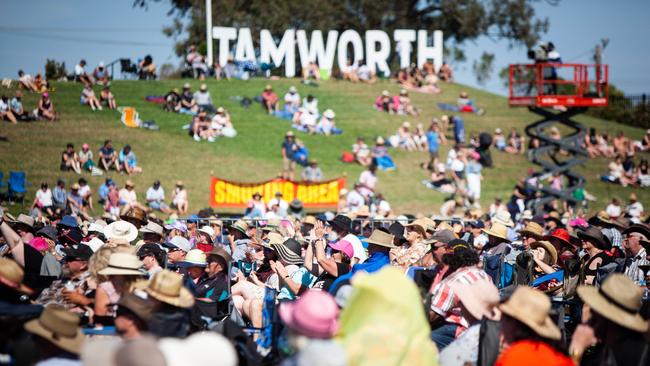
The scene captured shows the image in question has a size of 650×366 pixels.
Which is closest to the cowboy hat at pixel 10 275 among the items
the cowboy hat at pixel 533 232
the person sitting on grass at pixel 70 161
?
the cowboy hat at pixel 533 232

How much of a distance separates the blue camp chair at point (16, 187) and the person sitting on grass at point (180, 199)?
448cm

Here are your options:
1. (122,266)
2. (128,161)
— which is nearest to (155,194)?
(128,161)

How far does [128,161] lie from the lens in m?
28.3

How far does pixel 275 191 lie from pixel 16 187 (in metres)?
7.63

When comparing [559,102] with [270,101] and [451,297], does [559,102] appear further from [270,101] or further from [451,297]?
[451,297]

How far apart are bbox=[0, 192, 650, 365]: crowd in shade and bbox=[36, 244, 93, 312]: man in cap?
0.02 metres

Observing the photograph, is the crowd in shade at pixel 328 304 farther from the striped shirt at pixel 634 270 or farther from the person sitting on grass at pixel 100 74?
the person sitting on grass at pixel 100 74

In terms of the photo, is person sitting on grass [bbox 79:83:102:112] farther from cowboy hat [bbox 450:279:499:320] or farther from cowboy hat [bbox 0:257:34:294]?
cowboy hat [bbox 450:279:499:320]

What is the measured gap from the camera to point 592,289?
6.21 meters

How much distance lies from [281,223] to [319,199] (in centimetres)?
1065

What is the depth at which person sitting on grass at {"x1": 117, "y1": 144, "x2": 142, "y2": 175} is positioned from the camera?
92.5 feet

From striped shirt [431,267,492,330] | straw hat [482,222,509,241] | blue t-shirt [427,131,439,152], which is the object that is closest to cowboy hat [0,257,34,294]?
striped shirt [431,267,492,330]

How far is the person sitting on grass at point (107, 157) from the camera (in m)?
27.8

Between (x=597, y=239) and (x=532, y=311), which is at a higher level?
(x=532, y=311)
